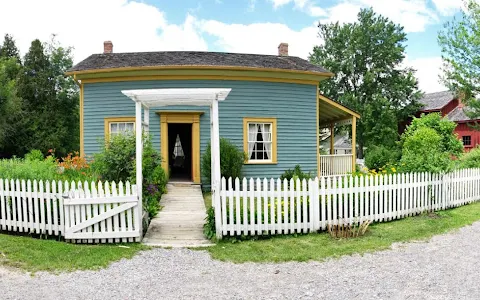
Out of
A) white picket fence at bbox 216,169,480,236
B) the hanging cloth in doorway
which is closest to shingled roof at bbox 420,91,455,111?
the hanging cloth in doorway

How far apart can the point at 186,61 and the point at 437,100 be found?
35703 mm

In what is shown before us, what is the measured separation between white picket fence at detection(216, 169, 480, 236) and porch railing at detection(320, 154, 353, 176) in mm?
6494

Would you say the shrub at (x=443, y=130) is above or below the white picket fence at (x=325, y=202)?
above

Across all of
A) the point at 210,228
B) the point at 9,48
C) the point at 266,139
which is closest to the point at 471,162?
the point at 266,139

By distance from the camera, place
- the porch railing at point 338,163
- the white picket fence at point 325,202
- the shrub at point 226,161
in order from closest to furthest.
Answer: the white picket fence at point 325,202
the shrub at point 226,161
the porch railing at point 338,163

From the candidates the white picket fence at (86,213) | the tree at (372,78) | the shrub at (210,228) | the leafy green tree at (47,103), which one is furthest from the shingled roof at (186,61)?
the leafy green tree at (47,103)

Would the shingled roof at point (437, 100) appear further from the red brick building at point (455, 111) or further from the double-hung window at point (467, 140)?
the double-hung window at point (467, 140)

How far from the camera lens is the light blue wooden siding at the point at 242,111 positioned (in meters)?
14.1

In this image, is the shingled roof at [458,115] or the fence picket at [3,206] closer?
Result: the fence picket at [3,206]

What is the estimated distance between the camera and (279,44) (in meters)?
18.7

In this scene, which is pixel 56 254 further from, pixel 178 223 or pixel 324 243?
pixel 324 243

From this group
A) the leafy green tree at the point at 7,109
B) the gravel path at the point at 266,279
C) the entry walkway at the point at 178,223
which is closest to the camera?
the gravel path at the point at 266,279

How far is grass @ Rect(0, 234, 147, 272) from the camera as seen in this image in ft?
18.9

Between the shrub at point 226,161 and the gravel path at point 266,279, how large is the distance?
6.56 meters
